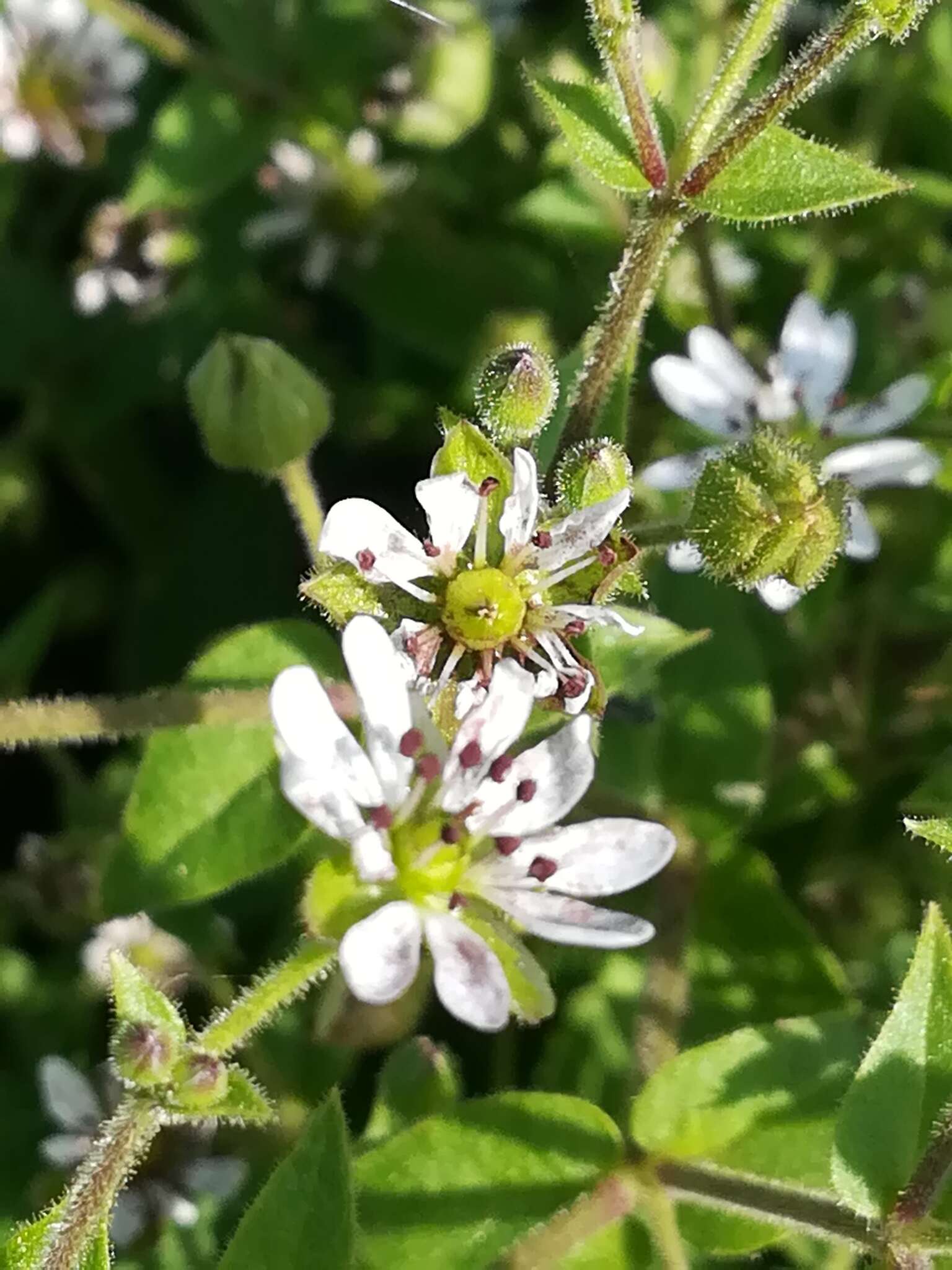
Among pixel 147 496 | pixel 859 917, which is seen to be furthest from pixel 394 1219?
pixel 147 496

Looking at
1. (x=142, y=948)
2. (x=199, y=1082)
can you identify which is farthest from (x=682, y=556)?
(x=142, y=948)

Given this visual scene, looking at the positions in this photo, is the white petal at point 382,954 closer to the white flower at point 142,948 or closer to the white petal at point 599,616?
the white petal at point 599,616

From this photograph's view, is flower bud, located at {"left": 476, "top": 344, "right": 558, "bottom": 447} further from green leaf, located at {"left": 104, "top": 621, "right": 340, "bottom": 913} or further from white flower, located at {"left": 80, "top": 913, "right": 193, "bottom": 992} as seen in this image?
white flower, located at {"left": 80, "top": 913, "right": 193, "bottom": 992}

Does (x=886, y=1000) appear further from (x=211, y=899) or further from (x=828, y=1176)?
(x=211, y=899)

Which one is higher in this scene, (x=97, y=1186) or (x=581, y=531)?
(x=581, y=531)

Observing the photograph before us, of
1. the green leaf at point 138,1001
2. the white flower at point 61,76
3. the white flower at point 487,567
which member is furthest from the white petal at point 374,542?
the white flower at point 61,76

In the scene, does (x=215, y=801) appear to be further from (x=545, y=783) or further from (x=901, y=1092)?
(x=901, y=1092)
